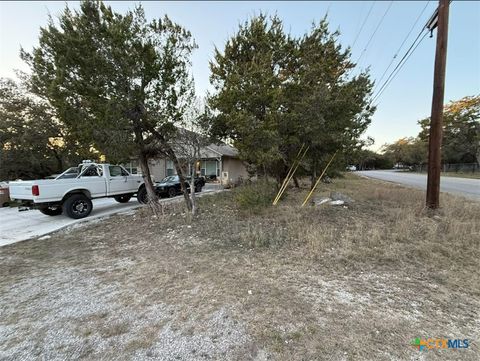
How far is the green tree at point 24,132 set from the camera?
11.3 m

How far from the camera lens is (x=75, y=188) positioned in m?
7.50

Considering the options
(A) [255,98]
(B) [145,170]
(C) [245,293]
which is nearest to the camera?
(C) [245,293]

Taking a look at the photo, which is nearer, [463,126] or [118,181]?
[118,181]

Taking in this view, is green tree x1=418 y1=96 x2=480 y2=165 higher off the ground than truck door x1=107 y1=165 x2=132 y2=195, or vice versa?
green tree x1=418 y1=96 x2=480 y2=165

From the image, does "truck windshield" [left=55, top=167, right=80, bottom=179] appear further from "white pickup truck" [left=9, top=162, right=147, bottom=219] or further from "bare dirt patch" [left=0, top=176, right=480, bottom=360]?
"bare dirt patch" [left=0, top=176, right=480, bottom=360]

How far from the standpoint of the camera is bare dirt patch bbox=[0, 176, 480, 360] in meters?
1.98

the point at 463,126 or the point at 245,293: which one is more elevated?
the point at 463,126

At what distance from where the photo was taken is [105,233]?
567 cm

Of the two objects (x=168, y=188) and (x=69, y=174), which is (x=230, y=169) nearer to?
(x=168, y=188)

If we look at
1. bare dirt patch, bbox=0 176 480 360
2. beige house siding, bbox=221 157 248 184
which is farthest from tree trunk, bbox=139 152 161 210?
beige house siding, bbox=221 157 248 184

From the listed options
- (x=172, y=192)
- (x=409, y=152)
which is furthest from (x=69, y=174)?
(x=409, y=152)

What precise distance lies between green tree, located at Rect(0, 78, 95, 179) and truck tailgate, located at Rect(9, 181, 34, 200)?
4.30 meters

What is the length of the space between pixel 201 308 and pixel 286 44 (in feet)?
26.5

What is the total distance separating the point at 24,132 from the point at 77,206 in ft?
23.6
